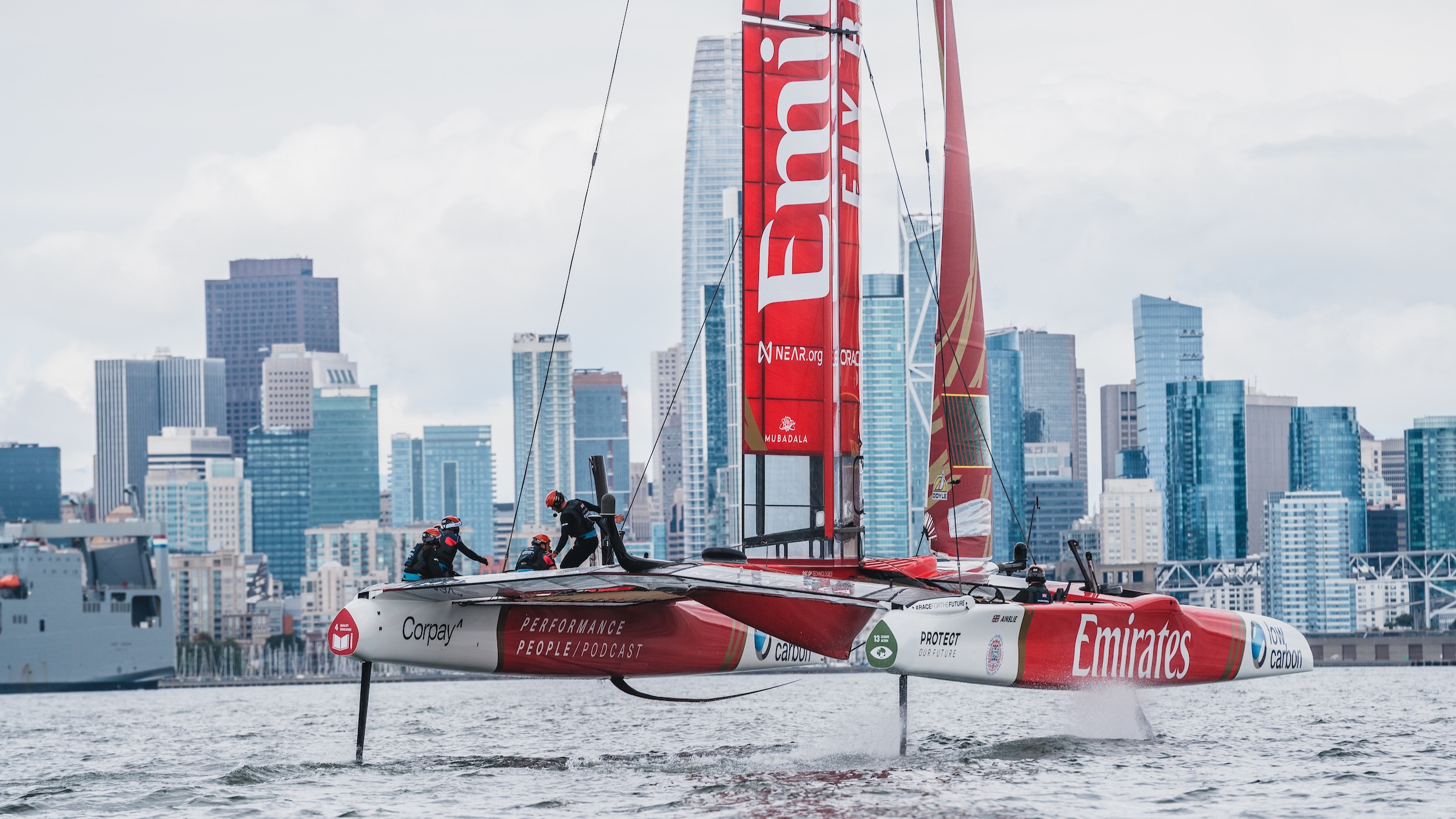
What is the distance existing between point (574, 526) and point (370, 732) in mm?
11892

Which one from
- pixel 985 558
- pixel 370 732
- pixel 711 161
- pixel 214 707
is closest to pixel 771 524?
pixel 985 558

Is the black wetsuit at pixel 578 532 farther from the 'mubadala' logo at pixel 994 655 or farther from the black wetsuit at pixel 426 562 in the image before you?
the 'mubadala' logo at pixel 994 655

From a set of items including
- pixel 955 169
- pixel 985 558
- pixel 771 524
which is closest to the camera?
pixel 771 524

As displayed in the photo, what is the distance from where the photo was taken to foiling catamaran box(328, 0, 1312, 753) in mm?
16609

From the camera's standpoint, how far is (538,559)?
17.8 meters

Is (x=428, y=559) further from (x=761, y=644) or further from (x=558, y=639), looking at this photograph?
(x=761, y=644)

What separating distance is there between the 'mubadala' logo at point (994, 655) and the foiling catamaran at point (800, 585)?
0.09 ft

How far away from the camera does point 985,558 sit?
23328mm

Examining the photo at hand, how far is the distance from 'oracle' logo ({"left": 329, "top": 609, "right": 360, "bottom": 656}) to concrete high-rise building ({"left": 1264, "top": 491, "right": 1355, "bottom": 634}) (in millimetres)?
144067

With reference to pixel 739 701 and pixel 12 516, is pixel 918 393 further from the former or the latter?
pixel 739 701

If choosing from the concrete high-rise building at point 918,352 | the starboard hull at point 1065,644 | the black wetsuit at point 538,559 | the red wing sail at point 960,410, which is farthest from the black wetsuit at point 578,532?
the concrete high-rise building at point 918,352

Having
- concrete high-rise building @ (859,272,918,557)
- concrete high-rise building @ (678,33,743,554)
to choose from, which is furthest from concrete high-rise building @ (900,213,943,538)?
concrete high-rise building @ (678,33,743,554)

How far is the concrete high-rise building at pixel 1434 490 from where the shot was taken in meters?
159

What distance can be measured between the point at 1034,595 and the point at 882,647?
1945 mm
